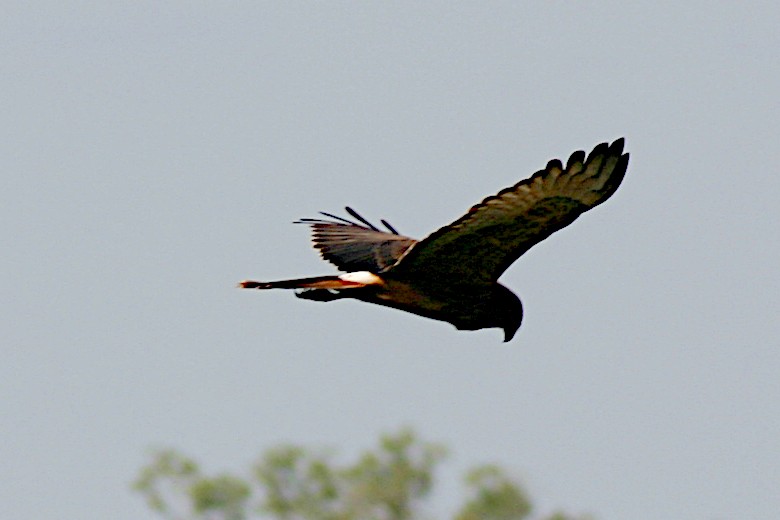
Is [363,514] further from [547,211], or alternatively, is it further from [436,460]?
[547,211]

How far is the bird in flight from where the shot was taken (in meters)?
9.10

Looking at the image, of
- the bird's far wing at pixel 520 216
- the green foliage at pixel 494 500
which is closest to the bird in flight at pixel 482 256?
the bird's far wing at pixel 520 216

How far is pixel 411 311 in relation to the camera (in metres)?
9.88

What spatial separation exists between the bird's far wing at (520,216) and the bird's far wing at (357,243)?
2.86 ft

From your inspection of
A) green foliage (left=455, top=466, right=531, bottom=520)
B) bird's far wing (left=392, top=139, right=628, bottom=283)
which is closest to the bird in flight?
bird's far wing (left=392, top=139, right=628, bottom=283)

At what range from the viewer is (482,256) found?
951cm

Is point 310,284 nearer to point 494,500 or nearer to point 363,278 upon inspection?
point 363,278

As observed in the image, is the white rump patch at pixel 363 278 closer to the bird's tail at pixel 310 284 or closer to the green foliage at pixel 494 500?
the bird's tail at pixel 310 284

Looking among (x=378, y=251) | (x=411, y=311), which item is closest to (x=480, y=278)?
(x=411, y=311)

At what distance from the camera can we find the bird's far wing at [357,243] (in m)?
10.7

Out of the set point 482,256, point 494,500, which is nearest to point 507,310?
point 482,256

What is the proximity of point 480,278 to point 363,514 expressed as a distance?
999 inches

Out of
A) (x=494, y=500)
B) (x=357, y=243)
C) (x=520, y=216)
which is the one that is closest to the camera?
(x=520, y=216)

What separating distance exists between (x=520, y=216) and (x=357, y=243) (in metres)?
2.22
